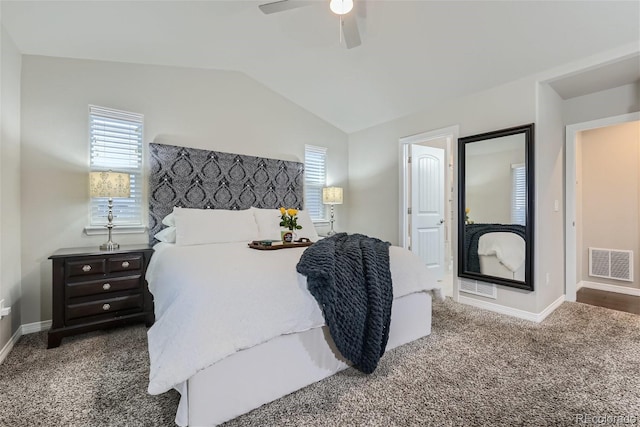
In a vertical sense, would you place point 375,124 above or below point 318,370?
above

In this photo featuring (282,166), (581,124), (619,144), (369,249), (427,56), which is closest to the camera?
(369,249)

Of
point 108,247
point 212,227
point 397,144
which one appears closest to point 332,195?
point 397,144

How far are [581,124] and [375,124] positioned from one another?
2508 millimetres

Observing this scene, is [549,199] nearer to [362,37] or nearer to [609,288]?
[609,288]

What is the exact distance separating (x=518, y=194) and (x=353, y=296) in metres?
2.38

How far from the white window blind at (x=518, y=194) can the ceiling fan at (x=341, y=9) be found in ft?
6.98

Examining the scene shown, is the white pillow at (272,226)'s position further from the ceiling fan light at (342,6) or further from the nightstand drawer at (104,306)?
the ceiling fan light at (342,6)

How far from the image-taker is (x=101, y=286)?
2.61m

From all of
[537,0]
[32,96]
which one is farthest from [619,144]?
[32,96]

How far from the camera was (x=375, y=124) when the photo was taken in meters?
4.63

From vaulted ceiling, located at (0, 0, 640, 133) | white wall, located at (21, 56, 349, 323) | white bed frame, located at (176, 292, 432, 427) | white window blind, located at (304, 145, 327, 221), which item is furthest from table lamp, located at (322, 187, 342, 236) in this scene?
white bed frame, located at (176, 292, 432, 427)

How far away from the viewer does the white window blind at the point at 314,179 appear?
4.67m

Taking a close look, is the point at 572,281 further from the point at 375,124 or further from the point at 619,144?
the point at 375,124

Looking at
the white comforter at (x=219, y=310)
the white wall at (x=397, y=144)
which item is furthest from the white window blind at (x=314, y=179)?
the white comforter at (x=219, y=310)
